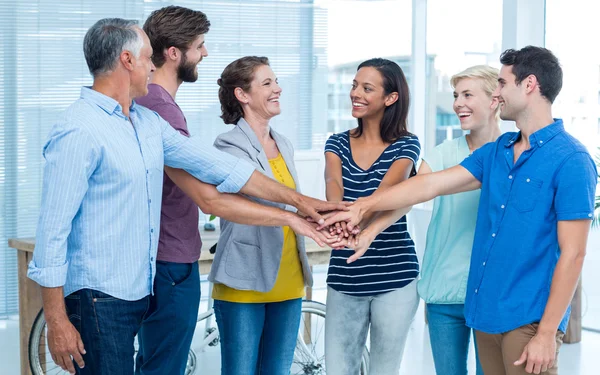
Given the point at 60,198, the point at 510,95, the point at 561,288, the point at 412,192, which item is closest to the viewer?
the point at 60,198

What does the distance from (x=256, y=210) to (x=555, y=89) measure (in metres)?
0.89

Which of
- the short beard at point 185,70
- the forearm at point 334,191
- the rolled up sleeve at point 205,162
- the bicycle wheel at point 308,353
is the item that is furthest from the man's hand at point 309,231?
the bicycle wheel at point 308,353

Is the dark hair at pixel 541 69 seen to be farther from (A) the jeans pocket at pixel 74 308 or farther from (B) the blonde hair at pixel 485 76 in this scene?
(A) the jeans pocket at pixel 74 308

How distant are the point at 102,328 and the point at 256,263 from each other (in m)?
0.68

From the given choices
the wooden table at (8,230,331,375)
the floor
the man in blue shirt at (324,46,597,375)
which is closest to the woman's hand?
the man in blue shirt at (324,46,597,375)

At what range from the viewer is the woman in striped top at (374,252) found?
7.97 ft

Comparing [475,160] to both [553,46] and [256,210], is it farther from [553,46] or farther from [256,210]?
[553,46]

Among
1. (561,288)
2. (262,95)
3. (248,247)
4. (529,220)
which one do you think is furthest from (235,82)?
(561,288)

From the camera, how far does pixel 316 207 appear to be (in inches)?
95.3

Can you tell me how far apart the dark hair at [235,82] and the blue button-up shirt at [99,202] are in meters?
0.63

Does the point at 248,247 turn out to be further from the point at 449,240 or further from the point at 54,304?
the point at 54,304

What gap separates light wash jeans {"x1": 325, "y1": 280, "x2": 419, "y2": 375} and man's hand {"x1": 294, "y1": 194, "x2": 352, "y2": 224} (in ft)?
0.83

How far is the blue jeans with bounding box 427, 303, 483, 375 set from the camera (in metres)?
2.36

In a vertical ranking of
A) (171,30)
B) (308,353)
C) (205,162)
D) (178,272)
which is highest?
(171,30)
